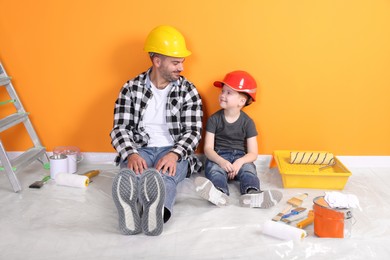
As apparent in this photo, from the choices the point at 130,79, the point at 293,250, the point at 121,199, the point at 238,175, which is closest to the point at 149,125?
the point at 130,79

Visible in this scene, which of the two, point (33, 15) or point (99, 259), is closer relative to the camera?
point (99, 259)

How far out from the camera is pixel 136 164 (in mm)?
2105

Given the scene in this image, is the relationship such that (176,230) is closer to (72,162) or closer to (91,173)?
(91,173)

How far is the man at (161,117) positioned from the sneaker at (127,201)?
0.26m

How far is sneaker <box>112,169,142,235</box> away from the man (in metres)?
0.26

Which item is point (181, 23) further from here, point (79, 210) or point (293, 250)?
point (293, 250)

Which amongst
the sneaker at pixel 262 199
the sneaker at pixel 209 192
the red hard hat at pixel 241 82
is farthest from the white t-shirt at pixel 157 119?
the sneaker at pixel 262 199

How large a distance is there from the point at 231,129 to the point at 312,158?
1.70 feet

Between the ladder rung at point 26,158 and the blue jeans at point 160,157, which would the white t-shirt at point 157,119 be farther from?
the ladder rung at point 26,158

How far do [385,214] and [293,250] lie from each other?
2.08ft

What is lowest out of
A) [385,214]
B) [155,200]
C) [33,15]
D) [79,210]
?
[385,214]

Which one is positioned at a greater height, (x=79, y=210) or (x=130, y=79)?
(x=130, y=79)

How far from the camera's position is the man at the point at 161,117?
2217 mm

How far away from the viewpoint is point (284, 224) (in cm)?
177
